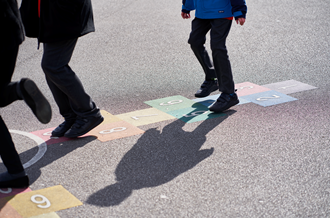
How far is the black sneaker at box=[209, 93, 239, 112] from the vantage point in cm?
474

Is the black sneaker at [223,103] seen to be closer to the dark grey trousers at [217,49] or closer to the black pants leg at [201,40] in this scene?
the dark grey trousers at [217,49]

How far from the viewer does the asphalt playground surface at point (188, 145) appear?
2.96 metres

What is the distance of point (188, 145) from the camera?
394cm

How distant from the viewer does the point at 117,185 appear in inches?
126

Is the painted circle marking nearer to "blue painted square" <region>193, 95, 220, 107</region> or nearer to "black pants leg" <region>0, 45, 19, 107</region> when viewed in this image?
"black pants leg" <region>0, 45, 19, 107</region>

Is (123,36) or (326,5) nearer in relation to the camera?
(123,36)

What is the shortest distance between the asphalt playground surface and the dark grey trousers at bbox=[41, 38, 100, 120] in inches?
14.3

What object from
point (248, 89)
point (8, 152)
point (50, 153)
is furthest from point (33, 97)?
point (248, 89)

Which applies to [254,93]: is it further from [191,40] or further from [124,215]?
[124,215]

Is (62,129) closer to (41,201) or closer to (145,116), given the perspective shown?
(145,116)

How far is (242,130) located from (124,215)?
6.36ft

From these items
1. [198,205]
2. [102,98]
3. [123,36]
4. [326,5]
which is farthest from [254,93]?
[326,5]

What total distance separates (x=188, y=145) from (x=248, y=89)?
2120mm

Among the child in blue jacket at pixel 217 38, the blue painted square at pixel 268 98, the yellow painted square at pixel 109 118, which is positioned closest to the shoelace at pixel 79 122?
the yellow painted square at pixel 109 118
